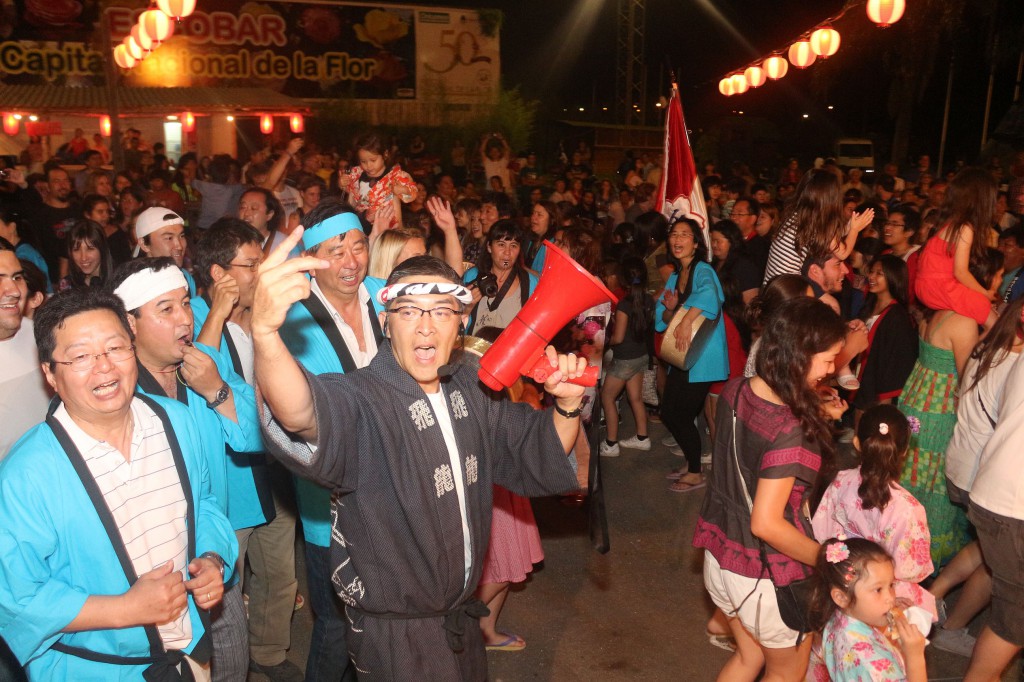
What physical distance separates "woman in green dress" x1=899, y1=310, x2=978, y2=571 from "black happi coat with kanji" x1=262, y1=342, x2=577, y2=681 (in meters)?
2.82

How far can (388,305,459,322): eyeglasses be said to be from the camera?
2.42 m

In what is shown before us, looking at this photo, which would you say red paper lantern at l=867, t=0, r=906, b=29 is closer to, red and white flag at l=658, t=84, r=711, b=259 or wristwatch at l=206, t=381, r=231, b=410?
red and white flag at l=658, t=84, r=711, b=259

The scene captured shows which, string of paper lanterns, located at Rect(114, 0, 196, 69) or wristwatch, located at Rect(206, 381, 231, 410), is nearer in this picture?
wristwatch, located at Rect(206, 381, 231, 410)

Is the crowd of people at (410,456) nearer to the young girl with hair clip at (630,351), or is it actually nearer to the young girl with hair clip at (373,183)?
the young girl with hair clip at (373,183)

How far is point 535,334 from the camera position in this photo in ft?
7.93

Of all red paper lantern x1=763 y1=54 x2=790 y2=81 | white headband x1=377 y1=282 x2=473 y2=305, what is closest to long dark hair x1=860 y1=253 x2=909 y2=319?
white headband x1=377 y1=282 x2=473 y2=305

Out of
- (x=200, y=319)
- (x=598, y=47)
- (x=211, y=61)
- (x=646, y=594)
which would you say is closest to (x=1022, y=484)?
(x=646, y=594)

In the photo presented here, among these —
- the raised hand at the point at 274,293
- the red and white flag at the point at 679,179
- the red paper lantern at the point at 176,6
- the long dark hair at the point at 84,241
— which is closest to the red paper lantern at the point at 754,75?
the red and white flag at the point at 679,179

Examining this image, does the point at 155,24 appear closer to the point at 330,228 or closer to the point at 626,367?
the point at 626,367

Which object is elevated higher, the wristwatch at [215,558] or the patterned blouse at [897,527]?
the wristwatch at [215,558]

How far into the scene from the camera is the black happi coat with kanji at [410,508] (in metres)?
2.38

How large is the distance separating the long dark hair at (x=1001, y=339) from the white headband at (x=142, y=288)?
3.50 metres

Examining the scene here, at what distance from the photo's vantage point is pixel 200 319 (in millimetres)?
3746

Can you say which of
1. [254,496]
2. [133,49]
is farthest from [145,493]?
[133,49]
